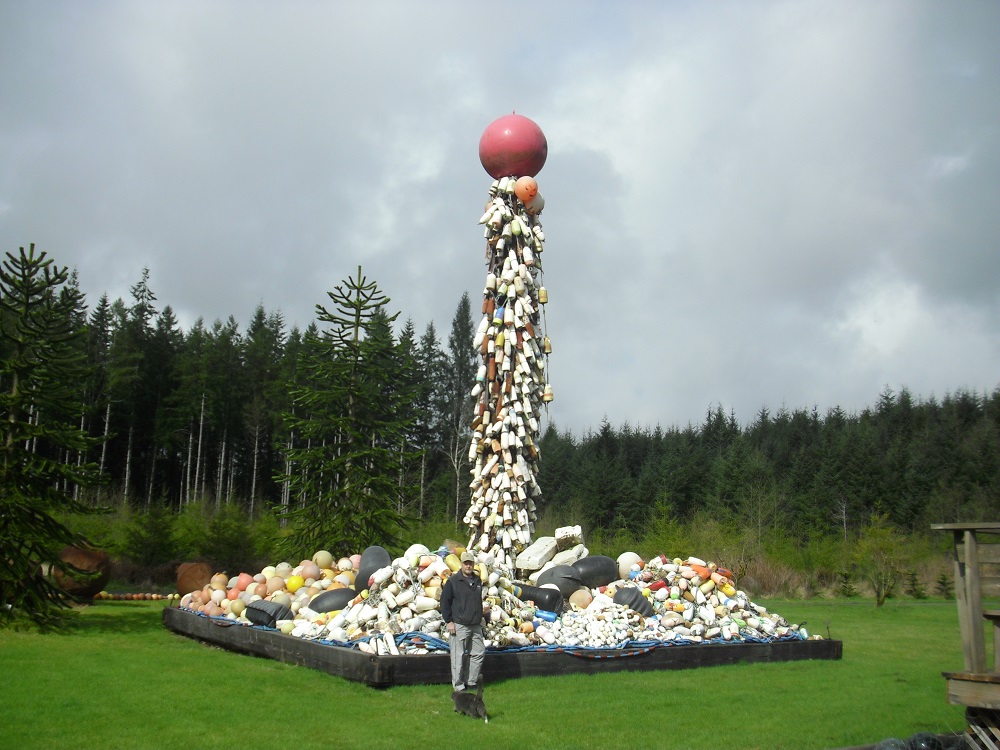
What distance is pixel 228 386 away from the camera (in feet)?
172

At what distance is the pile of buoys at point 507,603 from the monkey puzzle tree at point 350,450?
14.8ft

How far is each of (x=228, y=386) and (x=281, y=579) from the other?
39.7m

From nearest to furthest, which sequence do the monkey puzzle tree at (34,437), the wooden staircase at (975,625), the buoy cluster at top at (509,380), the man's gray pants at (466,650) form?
the wooden staircase at (975,625), the man's gray pants at (466,650), the monkey puzzle tree at (34,437), the buoy cluster at top at (509,380)

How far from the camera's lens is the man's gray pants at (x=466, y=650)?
30.7 ft

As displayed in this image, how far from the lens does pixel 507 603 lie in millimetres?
11719

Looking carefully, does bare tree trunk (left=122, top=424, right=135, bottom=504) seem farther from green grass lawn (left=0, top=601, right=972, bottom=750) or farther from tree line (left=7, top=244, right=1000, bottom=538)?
green grass lawn (left=0, top=601, right=972, bottom=750)

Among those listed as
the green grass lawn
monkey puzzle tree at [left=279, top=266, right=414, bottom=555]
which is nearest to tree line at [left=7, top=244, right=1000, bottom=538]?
monkey puzzle tree at [left=279, top=266, right=414, bottom=555]

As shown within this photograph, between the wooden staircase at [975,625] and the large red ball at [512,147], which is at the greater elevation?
the large red ball at [512,147]

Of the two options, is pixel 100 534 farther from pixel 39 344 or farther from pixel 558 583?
pixel 558 583

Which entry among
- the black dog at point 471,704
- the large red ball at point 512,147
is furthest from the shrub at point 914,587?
the black dog at point 471,704

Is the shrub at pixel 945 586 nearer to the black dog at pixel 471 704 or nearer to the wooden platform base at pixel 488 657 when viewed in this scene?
the wooden platform base at pixel 488 657

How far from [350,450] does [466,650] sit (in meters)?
12.1

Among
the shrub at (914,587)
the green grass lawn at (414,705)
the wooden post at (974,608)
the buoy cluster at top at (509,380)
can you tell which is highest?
the buoy cluster at top at (509,380)

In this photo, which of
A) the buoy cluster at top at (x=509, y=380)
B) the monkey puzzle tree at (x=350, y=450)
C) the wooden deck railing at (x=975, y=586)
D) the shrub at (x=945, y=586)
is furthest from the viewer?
the shrub at (x=945, y=586)
